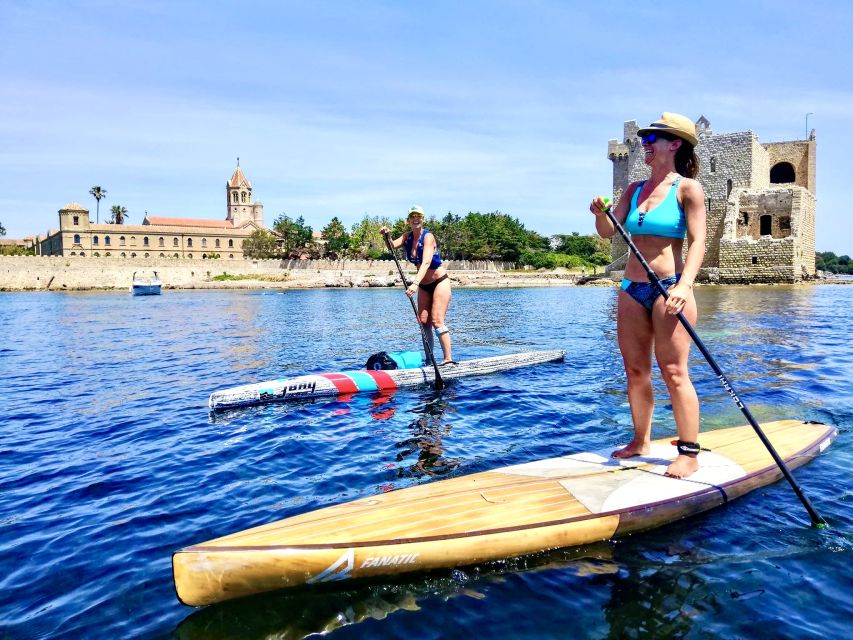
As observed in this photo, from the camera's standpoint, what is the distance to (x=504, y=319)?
27.7 metres

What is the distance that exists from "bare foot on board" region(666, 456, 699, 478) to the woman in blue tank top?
6020mm

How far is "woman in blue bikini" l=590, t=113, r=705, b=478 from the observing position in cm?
502

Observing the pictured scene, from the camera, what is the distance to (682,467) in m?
5.21

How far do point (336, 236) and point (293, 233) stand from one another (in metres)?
7.14

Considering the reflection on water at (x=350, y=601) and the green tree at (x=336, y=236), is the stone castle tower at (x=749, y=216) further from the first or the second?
the green tree at (x=336, y=236)

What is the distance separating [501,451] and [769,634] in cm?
371

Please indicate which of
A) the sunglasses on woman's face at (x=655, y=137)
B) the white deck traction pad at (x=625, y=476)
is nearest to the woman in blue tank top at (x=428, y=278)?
the white deck traction pad at (x=625, y=476)

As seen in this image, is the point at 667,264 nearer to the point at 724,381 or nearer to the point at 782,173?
the point at 724,381

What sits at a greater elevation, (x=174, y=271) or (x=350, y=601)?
(x=174, y=271)

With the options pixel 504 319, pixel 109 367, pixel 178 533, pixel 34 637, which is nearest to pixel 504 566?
pixel 178 533

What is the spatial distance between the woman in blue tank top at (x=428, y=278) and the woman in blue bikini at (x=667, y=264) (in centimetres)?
556

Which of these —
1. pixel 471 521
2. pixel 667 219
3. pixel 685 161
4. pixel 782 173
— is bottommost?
pixel 471 521

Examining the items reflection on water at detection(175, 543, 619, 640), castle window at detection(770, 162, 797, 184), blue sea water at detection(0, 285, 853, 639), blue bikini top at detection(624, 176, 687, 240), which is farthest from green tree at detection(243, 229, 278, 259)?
reflection on water at detection(175, 543, 619, 640)

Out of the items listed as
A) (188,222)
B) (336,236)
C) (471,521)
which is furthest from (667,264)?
(188,222)
